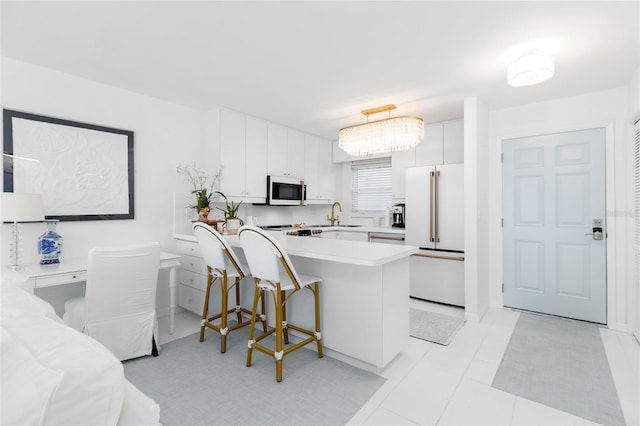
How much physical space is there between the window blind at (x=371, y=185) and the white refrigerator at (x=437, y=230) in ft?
4.00

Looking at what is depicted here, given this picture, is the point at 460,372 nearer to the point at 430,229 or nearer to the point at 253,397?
the point at 253,397

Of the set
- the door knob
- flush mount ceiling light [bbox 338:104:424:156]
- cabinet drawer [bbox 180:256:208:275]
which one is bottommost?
cabinet drawer [bbox 180:256:208:275]

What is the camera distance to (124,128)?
315cm

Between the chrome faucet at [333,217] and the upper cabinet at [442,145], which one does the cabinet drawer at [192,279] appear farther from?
the upper cabinet at [442,145]

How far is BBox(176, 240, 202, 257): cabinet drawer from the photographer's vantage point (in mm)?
3203

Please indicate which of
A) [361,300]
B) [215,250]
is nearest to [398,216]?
[361,300]

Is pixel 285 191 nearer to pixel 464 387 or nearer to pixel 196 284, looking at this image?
pixel 196 284

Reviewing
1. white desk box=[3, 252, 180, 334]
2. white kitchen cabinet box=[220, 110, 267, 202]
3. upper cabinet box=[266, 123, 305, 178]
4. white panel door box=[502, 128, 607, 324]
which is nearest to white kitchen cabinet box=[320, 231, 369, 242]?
upper cabinet box=[266, 123, 305, 178]

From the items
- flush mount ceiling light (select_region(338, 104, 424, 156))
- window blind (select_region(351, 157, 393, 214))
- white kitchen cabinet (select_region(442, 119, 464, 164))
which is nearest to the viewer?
flush mount ceiling light (select_region(338, 104, 424, 156))

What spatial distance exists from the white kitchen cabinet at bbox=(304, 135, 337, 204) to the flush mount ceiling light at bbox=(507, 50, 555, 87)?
3121mm

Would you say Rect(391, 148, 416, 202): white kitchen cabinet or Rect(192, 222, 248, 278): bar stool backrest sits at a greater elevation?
Rect(391, 148, 416, 202): white kitchen cabinet

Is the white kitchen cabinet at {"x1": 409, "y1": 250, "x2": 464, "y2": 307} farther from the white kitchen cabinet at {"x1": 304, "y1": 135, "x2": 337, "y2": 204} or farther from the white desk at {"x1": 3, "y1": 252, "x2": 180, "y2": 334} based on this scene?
the white desk at {"x1": 3, "y1": 252, "x2": 180, "y2": 334}

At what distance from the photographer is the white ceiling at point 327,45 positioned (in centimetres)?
185

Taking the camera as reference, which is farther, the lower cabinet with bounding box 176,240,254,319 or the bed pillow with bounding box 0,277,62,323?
the lower cabinet with bounding box 176,240,254,319
